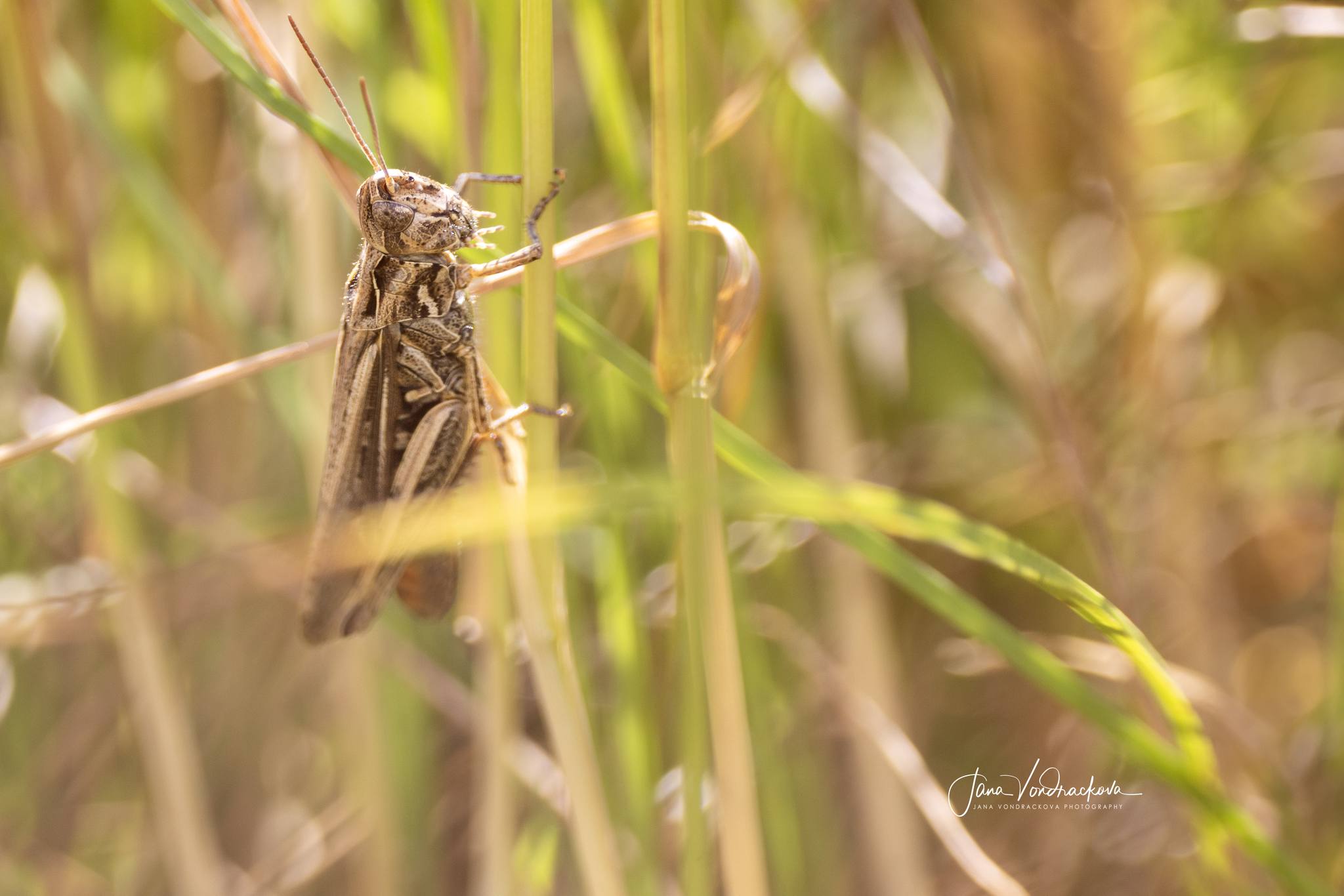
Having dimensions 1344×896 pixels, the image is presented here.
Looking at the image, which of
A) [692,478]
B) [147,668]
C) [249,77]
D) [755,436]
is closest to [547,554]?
[692,478]

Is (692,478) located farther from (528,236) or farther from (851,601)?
(851,601)

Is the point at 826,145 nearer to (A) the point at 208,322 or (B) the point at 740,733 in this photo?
(B) the point at 740,733

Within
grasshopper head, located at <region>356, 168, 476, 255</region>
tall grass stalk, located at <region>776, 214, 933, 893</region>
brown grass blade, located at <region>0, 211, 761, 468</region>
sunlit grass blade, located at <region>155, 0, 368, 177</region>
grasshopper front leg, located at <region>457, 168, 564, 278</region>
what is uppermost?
sunlit grass blade, located at <region>155, 0, 368, 177</region>

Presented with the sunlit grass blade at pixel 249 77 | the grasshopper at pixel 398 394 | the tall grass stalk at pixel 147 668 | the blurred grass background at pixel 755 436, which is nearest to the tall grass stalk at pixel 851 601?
the blurred grass background at pixel 755 436

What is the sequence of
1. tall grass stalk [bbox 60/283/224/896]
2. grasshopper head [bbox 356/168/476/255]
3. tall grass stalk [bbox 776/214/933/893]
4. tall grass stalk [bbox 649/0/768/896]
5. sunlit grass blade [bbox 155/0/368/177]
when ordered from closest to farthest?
tall grass stalk [bbox 649/0/768/896]
sunlit grass blade [bbox 155/0/368/177]
grasshopper head [bbox 356/168/476/255]
tall grass stalk [bbox 60/283/224/896]
tall grass stalk [bbox 776/214/933/893]

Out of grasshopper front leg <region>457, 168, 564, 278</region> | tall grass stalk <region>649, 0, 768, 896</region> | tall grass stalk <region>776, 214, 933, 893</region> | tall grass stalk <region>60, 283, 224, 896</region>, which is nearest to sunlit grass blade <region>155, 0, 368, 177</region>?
grasshopper front leg <region>457, 168, 564, 278</region>

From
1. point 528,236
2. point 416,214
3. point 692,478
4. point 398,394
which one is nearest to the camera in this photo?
point 692,478

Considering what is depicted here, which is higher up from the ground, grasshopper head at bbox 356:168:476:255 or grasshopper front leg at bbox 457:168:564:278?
grasshopper head at bbox 356:168:476:255

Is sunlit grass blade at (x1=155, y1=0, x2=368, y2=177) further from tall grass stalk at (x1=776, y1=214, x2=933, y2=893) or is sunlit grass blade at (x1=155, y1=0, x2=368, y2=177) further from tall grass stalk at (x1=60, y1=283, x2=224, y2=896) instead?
tall grass stalk at (x1=776, y1=214, x2=933, y2=893)
